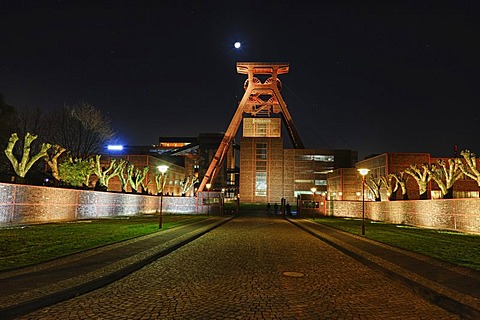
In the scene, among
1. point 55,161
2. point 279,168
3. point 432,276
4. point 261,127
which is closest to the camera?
Result: point 432,276

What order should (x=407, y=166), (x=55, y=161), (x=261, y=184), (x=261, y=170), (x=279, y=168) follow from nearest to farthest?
(x=55, y=161), (x=407, y=166), (x=279, y=168), (x=261, y=184), (x=261, y=170)

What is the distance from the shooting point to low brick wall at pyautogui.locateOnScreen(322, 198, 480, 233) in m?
22.1

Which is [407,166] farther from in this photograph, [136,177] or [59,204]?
[59,204]

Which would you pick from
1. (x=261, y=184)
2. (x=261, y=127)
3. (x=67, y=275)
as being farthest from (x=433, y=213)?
(x=261, y=127)

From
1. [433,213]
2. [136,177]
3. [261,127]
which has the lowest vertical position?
[433,213]

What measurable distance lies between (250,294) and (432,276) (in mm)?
4443

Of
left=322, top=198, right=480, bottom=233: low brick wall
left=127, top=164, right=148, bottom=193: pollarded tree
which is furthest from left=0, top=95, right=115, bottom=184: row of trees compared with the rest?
left=322, top=198, right=480, bottom=233: low brick wall

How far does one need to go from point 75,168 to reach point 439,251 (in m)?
33.9

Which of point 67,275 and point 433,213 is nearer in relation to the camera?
point 67,275

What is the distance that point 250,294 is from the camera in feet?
24.9

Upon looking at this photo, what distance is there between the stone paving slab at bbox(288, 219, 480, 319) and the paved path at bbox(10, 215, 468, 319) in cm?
21

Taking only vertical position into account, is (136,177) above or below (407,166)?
below

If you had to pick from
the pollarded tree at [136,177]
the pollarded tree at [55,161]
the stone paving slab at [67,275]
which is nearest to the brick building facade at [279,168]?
the pollarded tree at [136,177]

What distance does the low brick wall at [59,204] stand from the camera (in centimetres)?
2167
